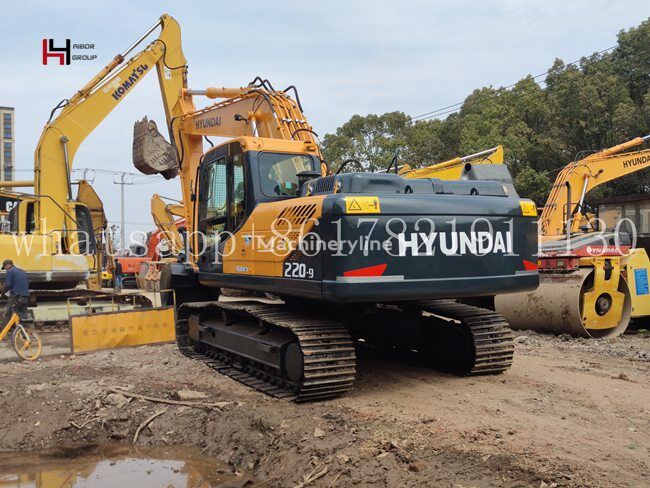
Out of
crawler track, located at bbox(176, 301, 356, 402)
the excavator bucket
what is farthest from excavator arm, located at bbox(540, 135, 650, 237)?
crawler track, located at bbox(176, 301, 356, 402)

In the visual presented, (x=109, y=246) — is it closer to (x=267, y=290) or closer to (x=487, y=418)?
(x=267, y=290)

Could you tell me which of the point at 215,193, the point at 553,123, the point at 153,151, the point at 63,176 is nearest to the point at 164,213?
the point at 63,176

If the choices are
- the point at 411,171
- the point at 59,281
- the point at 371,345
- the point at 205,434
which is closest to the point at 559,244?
the point at 411,171

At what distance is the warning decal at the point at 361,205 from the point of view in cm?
574

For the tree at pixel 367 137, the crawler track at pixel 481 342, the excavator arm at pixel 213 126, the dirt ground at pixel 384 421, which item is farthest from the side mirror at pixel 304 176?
the tree at pixel 367 137

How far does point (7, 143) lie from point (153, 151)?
40.5 m

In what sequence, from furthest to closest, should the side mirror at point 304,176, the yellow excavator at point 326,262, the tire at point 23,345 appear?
the tire at point 23,345
the side mirror at point 304,176
the yellow excavator at point 326,262

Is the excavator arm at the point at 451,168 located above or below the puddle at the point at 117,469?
above

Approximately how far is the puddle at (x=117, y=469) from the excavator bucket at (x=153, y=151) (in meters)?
6.26

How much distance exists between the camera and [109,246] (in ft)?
60.8

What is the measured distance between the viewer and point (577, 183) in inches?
600

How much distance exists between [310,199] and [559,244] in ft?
22.4

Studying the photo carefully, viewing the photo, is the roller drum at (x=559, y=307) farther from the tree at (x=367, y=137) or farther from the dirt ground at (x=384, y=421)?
the tree at (x=367, y=137)

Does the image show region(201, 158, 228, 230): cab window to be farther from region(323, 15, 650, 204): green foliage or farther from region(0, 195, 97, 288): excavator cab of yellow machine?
region(323, 15, 650, 204): green foliage
